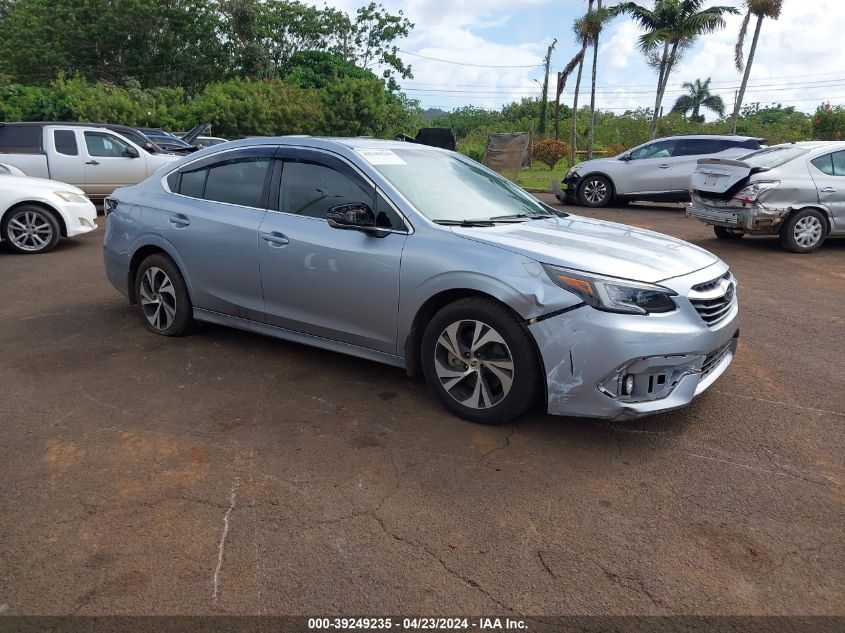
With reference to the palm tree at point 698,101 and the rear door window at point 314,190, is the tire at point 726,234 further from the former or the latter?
the palm tree at point 698,101

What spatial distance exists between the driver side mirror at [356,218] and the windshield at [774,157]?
7.43 m

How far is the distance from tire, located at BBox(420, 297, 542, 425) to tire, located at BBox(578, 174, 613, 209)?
11720 mm

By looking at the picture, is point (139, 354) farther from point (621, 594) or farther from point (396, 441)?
point (621, 594)

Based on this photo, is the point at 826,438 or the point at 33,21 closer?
the point at 826,438

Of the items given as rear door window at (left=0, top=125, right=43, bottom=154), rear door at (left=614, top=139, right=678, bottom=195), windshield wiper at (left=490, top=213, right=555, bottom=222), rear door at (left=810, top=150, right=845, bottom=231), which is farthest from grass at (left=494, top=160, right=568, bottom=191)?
windshield wiper at (left=490, top=213, right=555, bottom=222)

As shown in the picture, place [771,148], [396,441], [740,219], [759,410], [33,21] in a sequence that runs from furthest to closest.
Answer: [33,21] < [771,148] < [740,219] < [759,410] < [396,441]

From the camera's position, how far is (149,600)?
241 cm

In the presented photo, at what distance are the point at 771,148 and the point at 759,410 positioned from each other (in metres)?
7.56

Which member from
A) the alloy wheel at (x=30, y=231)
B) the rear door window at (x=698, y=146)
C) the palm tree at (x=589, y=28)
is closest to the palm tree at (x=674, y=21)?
the palm tree at (x=589, y=28)

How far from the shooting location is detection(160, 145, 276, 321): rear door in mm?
4699

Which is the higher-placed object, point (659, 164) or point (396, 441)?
point (659, 164)

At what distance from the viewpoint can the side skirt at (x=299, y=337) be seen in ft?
13.8

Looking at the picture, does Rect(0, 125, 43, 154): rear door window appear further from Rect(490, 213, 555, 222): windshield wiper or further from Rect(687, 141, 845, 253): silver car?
Rect(687, 141, 845, 253): silver car

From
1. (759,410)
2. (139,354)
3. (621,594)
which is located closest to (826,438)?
(759,410)
